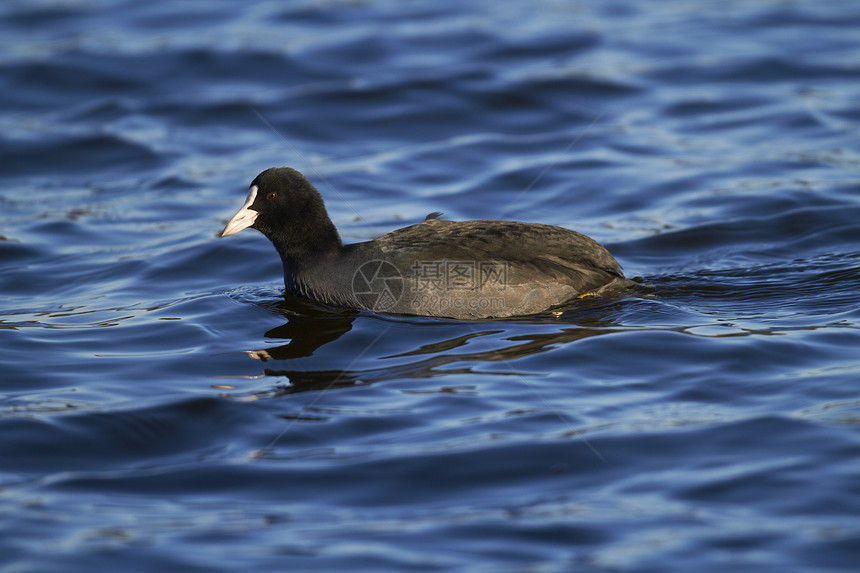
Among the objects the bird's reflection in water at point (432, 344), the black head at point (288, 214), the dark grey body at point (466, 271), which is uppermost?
the black head at point (288, 214)

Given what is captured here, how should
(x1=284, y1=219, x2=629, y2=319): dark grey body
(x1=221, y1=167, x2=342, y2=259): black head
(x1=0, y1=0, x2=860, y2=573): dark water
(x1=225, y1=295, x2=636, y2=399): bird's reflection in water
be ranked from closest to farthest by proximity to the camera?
1. (x1=0, y1=0, x2=860, y2=573): dark water
2. (x1=225, y1=295, x2=636, y2=399): bird's reflection in water
3. (x1=284, y1=219, x2=629, y2=319): dark grey body
4. (x1=221, y1=167, x2=342, y2=259): black head

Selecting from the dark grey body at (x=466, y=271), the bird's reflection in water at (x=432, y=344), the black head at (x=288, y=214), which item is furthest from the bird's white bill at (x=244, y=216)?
the bird's reflection in water at (x=432, y=344)

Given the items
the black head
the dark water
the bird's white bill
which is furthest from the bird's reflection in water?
the bird's white bill

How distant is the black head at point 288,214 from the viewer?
24.1 ft

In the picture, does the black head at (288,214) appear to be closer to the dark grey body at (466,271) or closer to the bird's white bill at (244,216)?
the bird's white bill at (244,216)

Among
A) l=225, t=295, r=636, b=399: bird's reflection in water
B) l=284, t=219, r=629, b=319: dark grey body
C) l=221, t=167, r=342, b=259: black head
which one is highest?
l=221, t=167, r=342, b=259: black head

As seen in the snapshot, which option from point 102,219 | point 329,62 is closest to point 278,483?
point 102,219

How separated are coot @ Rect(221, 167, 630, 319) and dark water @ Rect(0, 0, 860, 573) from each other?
0.18m

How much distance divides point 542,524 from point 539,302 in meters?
2.68

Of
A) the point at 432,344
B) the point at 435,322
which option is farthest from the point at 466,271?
the point at 432,344

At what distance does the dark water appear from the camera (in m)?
4.48

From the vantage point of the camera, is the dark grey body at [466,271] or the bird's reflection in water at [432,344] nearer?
the bird's reflection in water at [432,344]

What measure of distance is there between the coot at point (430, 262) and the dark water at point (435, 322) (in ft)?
0.58

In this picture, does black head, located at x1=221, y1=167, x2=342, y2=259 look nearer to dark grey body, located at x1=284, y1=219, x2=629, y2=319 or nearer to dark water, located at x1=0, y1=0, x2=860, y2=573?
dark grey body, located at x1=284, y1=219, x2=629, y2=319
